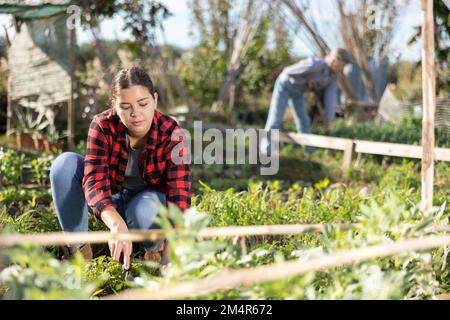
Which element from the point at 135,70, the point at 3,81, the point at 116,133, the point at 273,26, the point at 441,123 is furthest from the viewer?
the point at 273,26

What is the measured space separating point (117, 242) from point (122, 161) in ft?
1.54

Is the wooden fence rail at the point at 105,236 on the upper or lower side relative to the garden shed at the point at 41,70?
lower

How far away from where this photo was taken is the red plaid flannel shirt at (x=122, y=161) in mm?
1902

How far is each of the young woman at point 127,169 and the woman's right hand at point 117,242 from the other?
20mm

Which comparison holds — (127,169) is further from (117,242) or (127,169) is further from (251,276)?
(251,276)

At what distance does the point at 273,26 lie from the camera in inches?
352

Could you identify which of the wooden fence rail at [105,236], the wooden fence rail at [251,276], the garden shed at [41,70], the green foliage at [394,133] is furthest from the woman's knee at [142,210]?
the green foliage at [394,133]

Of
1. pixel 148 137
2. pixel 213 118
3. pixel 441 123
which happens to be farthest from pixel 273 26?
pixel 148 137

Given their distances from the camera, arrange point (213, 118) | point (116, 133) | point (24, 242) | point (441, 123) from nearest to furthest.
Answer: point (24, 242)
point (116, 133)
point (441, 123)
point (213, 118)

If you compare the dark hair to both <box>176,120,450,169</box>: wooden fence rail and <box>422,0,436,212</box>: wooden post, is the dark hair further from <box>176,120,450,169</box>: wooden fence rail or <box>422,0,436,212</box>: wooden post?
<box>176,120,450,169</box>: wooden fence rail

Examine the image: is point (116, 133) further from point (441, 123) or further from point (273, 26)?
point (273, 26)

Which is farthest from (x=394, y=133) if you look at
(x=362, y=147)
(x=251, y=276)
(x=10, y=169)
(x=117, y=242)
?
(x=251, y=276)

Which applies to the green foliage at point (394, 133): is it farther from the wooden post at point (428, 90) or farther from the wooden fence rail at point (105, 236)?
the wooden fence rail at point (105, 236)
